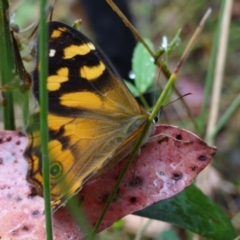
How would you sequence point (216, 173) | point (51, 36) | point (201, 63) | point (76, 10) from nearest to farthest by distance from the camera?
point (51, 36), point (216, 173), point (201, 63), point (76, 10)

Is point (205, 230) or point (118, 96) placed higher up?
point (118, 96)

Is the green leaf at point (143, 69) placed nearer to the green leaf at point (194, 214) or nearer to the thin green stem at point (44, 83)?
the green leaf at point (194, 214)

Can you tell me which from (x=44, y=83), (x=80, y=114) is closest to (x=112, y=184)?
(x=80, y=114)

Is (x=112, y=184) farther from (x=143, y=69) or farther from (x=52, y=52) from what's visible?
(x=143, y=69)

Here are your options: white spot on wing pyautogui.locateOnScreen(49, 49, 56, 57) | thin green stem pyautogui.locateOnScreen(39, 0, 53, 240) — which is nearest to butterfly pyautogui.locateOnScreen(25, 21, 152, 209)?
white spot on wing pyautogui.locateOnScreen(49, 49, 56, 57)

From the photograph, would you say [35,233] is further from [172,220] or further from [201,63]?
[201,63]

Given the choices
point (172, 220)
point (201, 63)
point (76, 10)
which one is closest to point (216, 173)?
point (201, 63)

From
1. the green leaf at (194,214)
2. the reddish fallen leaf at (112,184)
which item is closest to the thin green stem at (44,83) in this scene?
the reddish fallen leaf at (112,184)
